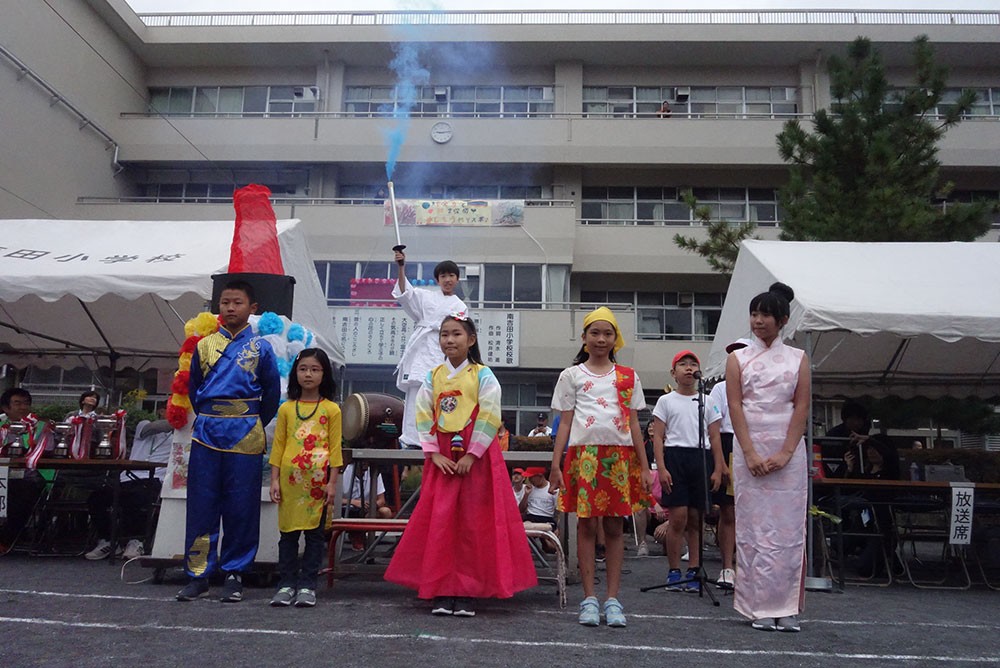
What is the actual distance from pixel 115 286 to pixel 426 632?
472cm

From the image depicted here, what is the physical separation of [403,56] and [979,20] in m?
16.1

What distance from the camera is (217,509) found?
4812 millimetres

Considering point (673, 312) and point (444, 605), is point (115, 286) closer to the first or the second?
point (444, 605)

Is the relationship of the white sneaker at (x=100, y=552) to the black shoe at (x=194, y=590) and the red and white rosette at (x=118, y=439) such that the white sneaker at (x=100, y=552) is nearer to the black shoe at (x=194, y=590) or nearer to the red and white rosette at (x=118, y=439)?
the red and white rosette at (x=118, y=439)

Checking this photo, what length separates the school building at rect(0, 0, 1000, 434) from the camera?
826 inches

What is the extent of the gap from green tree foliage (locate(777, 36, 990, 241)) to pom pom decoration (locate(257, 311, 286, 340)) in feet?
29.2

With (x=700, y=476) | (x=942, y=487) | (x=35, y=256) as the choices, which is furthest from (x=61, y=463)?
(x=942, y=487)

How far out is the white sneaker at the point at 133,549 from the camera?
22.5 feet

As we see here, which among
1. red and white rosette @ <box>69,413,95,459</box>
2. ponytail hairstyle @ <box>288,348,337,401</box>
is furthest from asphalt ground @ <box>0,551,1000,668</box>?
red and white rosette @ <box>69,413,95,459</box>

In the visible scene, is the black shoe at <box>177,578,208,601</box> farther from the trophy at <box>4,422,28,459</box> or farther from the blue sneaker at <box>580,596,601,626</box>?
the trophy at <box>4,422,28,459</box>

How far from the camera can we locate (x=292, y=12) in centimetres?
2323

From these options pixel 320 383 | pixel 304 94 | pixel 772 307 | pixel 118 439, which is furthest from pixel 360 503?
pixel 304 94

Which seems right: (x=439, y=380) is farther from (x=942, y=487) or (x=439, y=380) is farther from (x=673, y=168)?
(x=673, y=168)

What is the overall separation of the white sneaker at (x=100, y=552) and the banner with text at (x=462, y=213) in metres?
14.5
